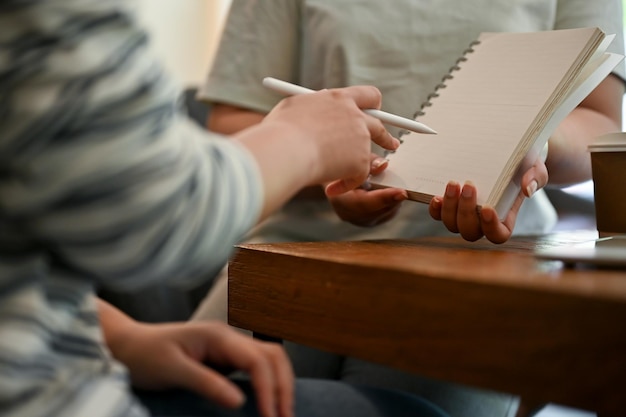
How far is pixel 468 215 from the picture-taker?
2.52ft

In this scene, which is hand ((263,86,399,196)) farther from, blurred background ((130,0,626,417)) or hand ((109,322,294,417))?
blurred background ((130,0,626,417))

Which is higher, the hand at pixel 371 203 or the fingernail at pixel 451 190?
the fingernail at pixel 451 190

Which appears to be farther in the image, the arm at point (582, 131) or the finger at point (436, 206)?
the arm at point (582, 131)

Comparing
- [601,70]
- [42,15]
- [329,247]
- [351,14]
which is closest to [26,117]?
[42,15]

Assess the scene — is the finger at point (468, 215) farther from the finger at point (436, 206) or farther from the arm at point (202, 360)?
the arm at point (202, 360)

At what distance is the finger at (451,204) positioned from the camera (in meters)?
0.77

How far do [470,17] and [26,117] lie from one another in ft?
2.82

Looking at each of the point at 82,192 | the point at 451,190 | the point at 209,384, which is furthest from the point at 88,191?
the point at 451,190

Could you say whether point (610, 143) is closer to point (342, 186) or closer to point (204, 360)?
point (342, 186)

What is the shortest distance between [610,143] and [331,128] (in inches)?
14.6

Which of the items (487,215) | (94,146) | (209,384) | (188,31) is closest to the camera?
(94,146)

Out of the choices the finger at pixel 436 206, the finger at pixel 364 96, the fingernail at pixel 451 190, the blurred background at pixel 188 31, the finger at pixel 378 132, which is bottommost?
the blurred background at pixel 188 31

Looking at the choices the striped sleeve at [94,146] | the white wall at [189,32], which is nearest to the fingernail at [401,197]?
the striped sleeve at [94,146]

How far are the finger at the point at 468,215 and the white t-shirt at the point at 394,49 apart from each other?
273 mm
